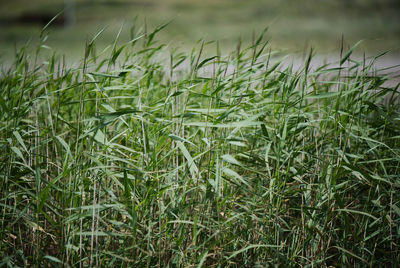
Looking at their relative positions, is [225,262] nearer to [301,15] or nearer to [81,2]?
[301,15]

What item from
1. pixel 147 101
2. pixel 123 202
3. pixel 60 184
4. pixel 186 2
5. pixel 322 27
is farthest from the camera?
pixel 186 2

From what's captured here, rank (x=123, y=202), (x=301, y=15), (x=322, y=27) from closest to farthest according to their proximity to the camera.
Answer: (x=123, y=202) < (x=322, y=27) < (x=301, y=15)

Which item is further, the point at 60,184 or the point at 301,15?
the point at 301,15

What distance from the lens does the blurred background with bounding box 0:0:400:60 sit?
10.7m

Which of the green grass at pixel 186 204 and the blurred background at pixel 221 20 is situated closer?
the green grass at pixel 186 204

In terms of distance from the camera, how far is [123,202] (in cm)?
169

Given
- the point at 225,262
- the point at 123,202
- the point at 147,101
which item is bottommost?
the point at 225,262

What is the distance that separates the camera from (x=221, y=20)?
14.9 m

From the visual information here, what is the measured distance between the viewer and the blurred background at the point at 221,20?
1069 centimetres

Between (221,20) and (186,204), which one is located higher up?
(221,20)

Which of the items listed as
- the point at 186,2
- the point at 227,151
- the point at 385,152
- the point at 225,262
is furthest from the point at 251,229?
the point at 186,2

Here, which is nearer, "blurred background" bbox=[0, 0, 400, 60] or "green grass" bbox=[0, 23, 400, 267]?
"green grass" bbox=[0, 23, 400, 267]

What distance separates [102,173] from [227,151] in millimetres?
640

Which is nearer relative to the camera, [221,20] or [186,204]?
[186,204]
